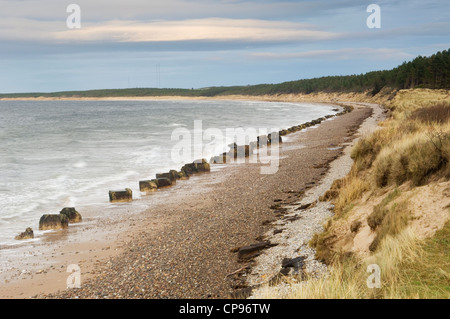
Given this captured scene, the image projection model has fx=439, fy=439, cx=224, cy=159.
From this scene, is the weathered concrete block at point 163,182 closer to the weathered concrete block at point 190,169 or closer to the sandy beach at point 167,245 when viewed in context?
the sandy beach at point 167,245

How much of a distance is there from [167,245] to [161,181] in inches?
366

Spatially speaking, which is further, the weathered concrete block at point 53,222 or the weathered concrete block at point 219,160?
the weathered concrete block at point 219,160

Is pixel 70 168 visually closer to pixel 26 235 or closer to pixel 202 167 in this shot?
pixel 202 167

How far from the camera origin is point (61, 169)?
26953 mm

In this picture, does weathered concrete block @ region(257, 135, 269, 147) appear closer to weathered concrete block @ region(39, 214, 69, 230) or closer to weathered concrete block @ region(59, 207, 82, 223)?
weathered concrete block @ region(59, 207, 82, 223)

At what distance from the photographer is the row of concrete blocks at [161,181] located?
17.5 meters

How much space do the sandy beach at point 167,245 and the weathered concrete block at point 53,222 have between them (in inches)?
16.1

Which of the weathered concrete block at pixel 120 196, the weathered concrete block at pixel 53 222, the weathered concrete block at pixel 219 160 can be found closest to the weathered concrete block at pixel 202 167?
the weathered concrete block at pixel 219 160

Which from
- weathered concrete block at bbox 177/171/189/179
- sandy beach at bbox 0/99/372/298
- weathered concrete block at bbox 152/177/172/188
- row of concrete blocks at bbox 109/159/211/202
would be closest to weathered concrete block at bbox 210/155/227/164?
row of concrete blocks at bbox 109/159/211/202

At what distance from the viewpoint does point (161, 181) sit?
20.0 metres

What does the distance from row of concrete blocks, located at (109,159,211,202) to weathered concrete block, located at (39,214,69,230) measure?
3490 millimetres

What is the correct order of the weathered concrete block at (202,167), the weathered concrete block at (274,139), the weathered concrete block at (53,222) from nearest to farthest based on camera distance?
the weathered concrete block at (53,222)
the weathered concrete block at (202,167)
the weathered concrete block at (274,139)
